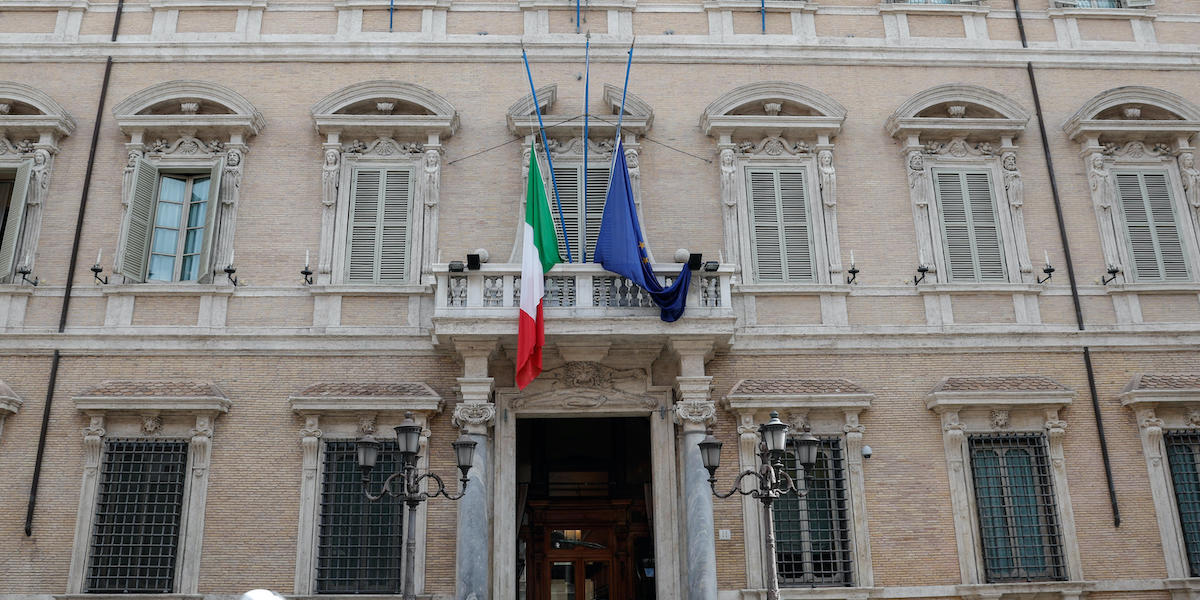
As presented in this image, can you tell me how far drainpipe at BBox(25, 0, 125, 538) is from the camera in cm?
1202

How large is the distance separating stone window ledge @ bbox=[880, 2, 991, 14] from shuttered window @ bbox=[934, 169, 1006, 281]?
277cm

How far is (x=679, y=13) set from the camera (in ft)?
48.5

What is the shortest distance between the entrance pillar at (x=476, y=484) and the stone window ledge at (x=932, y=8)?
828 centimetres

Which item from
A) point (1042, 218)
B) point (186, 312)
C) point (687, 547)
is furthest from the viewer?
point (1042, 218)

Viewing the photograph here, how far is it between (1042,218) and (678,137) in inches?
210

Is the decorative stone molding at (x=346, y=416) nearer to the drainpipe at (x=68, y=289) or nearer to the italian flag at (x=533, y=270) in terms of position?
the italian flag at (x=533, y=270)

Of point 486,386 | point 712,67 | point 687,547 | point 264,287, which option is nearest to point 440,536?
point 486,386

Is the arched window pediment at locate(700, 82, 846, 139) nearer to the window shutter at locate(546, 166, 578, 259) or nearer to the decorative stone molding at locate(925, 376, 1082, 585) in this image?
the window shutter at locate(546, 166, 578, 259)

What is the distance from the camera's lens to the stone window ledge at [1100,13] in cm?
1502

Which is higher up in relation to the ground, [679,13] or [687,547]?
[679,13]

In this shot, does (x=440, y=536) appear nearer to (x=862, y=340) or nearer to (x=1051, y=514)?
(x=862, y=340)

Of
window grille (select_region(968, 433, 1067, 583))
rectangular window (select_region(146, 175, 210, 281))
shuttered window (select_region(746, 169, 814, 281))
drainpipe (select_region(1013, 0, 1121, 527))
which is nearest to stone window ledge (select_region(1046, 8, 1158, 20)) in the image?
drainpipe (select_region(1013, 0, 1121, 527))

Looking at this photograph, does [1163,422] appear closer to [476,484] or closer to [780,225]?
[780,225]

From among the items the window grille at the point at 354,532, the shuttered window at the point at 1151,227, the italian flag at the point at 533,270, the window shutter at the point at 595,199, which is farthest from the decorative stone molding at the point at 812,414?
the shuttered window at the point at 1151,227
